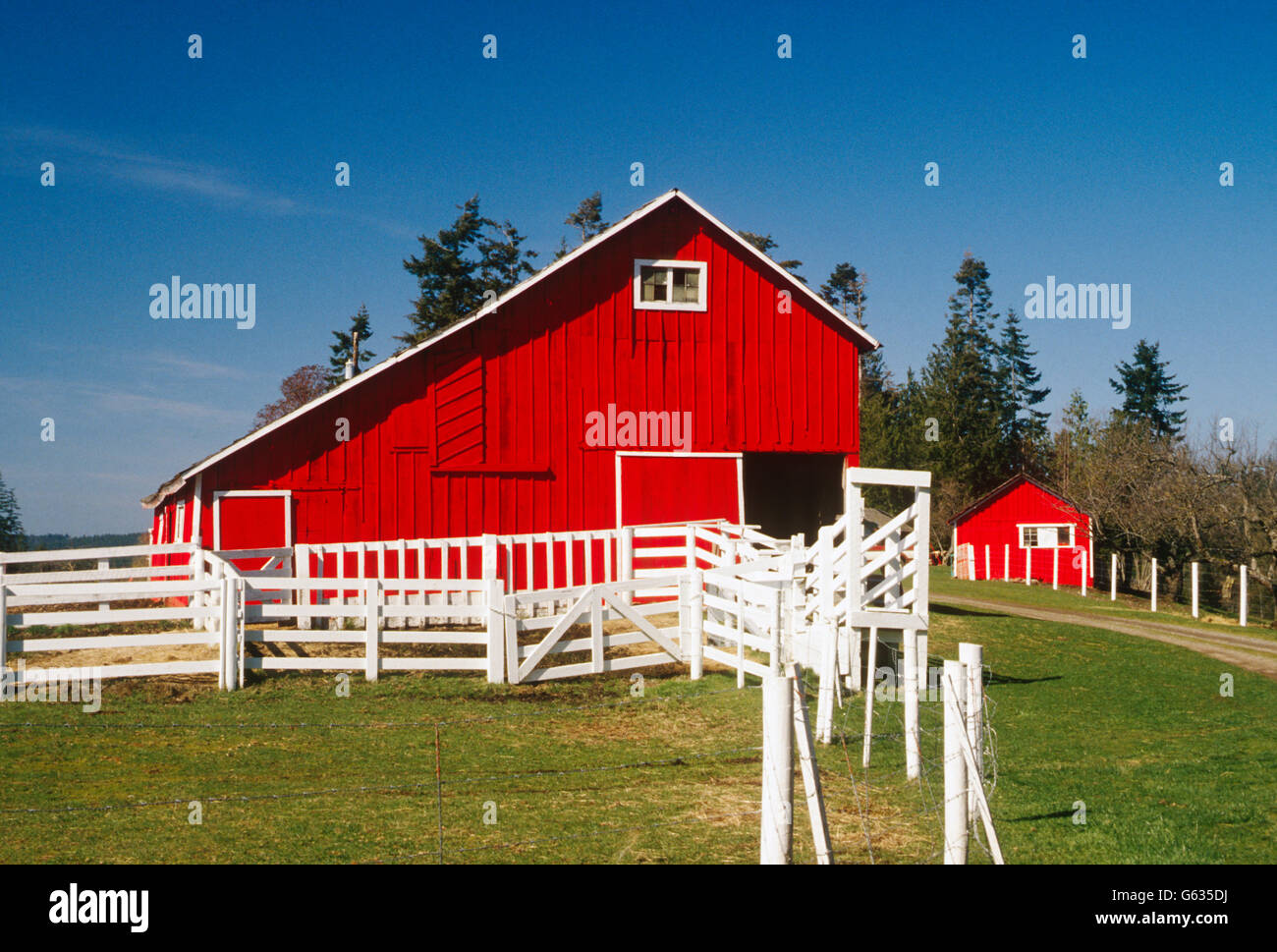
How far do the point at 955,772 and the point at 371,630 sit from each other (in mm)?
8259

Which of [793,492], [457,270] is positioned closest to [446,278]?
[457,270]

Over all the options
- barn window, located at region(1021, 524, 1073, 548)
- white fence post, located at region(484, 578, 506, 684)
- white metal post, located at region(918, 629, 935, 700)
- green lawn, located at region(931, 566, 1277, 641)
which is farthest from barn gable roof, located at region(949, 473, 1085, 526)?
white fence post, located at region(484, 578, 506, 684)

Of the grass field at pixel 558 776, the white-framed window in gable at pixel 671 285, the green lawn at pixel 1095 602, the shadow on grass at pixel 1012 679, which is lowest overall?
the green lawn at pixel 1095 602

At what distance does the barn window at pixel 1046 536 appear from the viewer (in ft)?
158

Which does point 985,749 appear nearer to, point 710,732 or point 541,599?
point 710,732

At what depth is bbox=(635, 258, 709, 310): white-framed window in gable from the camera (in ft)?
73.8

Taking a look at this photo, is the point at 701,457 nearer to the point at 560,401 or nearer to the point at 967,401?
the point at 560,401

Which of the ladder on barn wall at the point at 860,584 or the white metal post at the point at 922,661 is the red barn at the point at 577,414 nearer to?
the ladder on barn wall at the point at 860,584

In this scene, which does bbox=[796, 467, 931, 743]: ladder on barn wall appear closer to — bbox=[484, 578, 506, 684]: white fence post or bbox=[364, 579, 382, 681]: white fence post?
bbox=[484, 578, 506, 684]: white fence post

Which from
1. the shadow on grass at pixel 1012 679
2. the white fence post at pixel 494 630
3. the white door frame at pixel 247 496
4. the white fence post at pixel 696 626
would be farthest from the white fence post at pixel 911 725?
the white door frame at pixel 247 496

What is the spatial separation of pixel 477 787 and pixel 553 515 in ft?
43.1

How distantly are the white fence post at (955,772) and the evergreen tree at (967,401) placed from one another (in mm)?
49354

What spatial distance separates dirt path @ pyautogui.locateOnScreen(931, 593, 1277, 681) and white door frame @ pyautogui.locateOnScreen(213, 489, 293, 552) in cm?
1589
